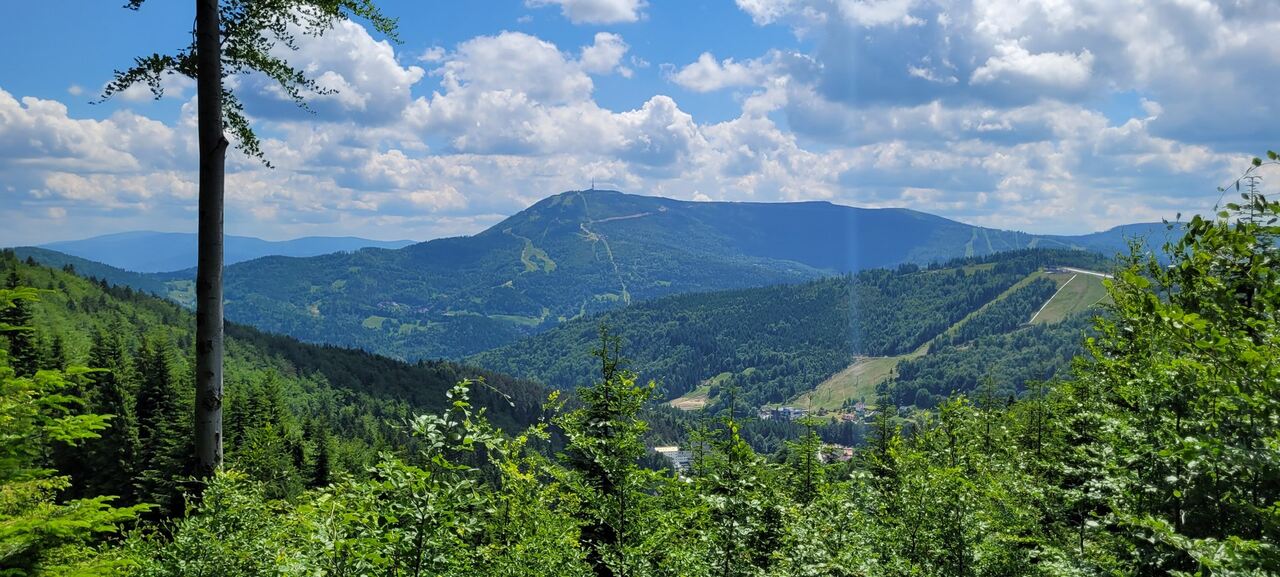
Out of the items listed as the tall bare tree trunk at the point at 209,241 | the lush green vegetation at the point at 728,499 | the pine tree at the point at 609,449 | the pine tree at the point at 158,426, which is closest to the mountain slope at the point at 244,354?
the pine tree at the point at 158,426

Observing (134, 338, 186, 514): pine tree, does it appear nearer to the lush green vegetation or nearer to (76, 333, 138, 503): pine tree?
(76, 333, 138, 503): pine tree

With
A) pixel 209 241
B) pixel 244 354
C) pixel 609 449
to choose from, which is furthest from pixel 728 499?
pixel 244 354

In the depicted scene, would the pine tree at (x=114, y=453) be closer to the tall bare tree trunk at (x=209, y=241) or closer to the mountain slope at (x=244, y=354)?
the tall bare tree trunk at (x=209, y=241)

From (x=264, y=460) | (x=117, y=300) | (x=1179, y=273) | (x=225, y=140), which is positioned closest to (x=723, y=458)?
(x=1179, y=273)

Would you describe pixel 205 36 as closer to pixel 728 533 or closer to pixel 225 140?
pixel 225 140

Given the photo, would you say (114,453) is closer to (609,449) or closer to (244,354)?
(609,449)

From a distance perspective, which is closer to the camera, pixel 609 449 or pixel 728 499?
pixel 609 449

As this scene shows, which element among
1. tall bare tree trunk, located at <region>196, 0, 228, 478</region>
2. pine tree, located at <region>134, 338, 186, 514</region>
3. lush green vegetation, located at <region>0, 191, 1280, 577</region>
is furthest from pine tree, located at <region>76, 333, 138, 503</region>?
tall bare tree trunk, located at <region>196, 0, 228, 478</region>
